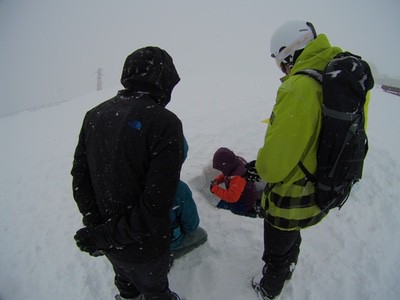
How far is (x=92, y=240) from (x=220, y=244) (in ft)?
6.84

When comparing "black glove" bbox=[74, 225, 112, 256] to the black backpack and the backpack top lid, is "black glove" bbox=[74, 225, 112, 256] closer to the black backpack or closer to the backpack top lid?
the black backpack

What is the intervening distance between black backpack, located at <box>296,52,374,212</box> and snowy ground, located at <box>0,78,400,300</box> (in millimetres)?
1827

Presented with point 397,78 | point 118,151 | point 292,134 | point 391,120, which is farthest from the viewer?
point 397,78

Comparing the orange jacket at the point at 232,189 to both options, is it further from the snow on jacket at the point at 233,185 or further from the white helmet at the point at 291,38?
the white helmet at the point at 291,38

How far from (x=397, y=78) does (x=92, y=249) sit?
53.1 metres

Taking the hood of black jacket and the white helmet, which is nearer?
the hood of black jacket

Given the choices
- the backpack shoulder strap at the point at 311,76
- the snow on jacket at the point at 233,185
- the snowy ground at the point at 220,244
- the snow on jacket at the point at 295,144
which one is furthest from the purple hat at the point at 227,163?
the backpack shoulder strap at the point at 311,76

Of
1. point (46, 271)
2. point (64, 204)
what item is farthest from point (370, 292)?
point (64, 204)

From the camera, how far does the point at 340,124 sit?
181cm

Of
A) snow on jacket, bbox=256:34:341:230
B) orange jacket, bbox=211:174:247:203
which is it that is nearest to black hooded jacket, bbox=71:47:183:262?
snow on jacket, bbox=256:34:341:230

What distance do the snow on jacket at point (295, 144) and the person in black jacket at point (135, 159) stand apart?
796 millimetres

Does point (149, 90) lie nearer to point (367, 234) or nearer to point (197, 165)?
point (197, 165)

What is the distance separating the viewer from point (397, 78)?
40531 millimetres

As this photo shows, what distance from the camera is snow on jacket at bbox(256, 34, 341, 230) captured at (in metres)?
1.83
